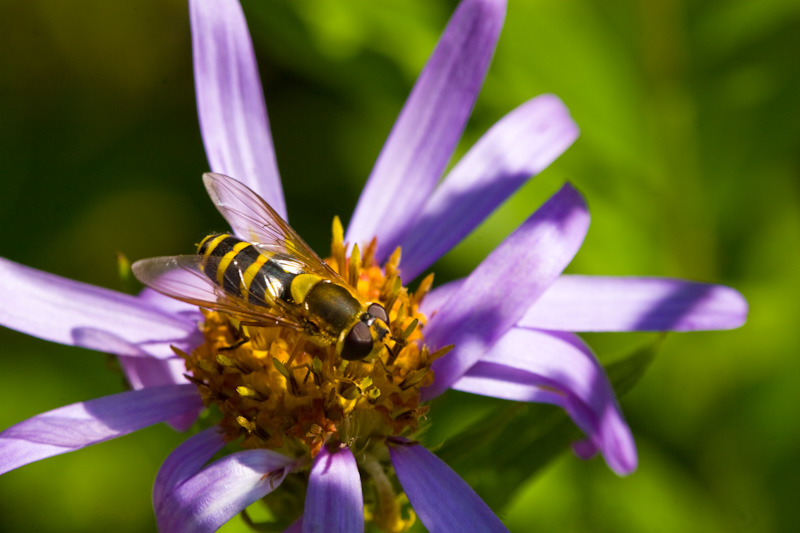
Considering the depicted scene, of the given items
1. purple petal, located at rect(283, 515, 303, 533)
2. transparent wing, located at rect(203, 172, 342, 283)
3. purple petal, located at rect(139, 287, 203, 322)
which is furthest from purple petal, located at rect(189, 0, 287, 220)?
purple petal, located at rect(283, 515, 303, 533)

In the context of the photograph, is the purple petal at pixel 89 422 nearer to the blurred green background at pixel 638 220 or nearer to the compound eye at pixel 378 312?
the compound eye at pixel 378 312

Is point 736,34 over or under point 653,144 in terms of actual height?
over

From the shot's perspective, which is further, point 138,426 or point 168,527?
point 138,426

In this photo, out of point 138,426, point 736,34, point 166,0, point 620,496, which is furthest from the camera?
point 166,0

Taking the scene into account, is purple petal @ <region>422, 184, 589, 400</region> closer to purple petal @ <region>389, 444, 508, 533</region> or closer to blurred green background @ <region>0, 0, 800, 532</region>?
purple petal @ <region>389, 444, 508, 533</region>

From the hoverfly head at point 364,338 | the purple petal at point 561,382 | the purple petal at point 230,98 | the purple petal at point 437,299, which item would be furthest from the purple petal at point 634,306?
the purple petal at point 230,98

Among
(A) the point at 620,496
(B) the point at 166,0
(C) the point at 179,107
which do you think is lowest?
(A) the point at 620,496

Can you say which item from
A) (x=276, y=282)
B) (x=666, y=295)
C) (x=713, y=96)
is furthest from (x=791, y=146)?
(x=276, y=282)

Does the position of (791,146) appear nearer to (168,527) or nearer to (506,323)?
(506,323)

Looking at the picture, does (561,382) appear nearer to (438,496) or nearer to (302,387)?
(438,496)
